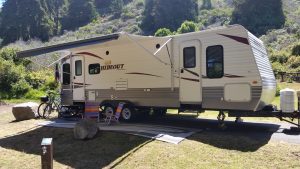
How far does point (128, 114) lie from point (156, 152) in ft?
16.4

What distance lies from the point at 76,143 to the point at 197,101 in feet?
12.8

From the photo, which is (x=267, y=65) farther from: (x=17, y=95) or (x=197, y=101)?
(x=17, y=95)

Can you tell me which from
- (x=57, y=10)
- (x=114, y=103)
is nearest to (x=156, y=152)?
(x=114, y=103)

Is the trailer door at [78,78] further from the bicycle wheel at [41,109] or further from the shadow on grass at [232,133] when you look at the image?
the shadow on grass at [232,133]

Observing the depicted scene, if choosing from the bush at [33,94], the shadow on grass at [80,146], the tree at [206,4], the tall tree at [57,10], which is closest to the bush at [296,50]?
the bush at [33,94]

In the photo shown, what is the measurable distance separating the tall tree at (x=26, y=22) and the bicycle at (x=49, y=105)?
65.6 metres

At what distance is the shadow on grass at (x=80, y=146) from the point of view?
946cm

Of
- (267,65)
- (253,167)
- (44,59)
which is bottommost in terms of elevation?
(253,167)

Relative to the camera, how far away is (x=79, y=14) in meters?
103

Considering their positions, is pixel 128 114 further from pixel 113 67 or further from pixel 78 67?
pixel 78 67

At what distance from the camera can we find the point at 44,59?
34.6 metres

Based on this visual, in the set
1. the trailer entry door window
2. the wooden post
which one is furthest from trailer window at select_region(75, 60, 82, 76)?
the wooden post

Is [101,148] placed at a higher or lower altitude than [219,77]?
lower

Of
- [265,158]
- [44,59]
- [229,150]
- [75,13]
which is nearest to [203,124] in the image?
[229,150]
